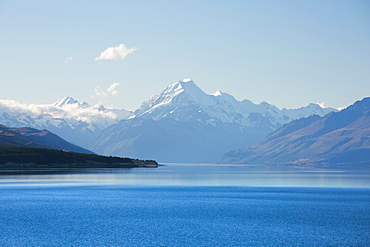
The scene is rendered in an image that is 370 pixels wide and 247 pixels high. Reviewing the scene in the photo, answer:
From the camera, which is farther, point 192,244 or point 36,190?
point 36,190

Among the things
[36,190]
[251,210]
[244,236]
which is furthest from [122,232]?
[36,190]

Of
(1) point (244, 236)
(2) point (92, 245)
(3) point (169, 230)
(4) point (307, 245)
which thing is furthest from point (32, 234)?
(4) point (307, 245)

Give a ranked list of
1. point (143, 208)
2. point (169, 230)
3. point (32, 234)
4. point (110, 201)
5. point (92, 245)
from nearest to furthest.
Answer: point (92, 245) → point (32, 234) → point (169, 230) → point (143, 208) → point (110, 201)

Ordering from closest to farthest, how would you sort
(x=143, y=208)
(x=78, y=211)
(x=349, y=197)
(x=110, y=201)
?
(x=78, y=211) < (x=143, y=208) < (x=110, y=201) < (x=349, y=197)

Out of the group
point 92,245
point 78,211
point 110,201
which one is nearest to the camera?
point 92,245

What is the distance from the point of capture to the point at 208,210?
91.5m

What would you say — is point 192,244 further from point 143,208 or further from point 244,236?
point 143,208

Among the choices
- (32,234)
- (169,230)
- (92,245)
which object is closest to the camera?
(92,245)

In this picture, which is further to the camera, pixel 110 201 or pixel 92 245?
pixel 110 201

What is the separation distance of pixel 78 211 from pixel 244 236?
32.4 meters

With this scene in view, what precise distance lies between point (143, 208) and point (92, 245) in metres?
33.9

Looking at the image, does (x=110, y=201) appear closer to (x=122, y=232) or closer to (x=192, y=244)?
(x=122, y=232)

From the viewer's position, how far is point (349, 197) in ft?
389

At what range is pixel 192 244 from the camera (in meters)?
60.7
